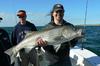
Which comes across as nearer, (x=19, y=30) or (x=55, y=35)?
(x=55, y=35)

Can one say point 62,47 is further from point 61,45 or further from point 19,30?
point 19,30

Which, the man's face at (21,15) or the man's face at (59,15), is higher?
the man's face at (59,15)

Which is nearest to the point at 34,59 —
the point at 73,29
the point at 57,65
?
the point at 57,65

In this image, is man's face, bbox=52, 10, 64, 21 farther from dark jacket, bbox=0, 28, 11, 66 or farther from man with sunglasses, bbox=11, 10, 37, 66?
Result: man with sunglasses, bbox=11, 10, 37, 66

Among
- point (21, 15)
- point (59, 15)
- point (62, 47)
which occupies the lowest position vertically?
point (62, 47)

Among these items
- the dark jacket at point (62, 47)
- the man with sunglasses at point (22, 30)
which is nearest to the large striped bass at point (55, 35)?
the dark jacket at point (62, 47)

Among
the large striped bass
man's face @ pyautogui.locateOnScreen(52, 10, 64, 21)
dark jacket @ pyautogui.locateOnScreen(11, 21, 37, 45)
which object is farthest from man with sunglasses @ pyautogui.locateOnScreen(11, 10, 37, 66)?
man's face @ pyautogui.locateOnScreen(52, 10, 64, 21)

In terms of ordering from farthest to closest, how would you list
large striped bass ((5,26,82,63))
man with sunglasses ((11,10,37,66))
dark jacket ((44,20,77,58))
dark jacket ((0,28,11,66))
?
1. man with sunglasses ((11,10,37,66))
2. dark jacket ((0,28,11,66))
3. dark jacket ((44,20,77,58))
4. large striped bass ((5,26,82,63))

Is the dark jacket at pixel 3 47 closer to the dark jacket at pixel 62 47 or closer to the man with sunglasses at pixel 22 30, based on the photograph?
the dark jacket at pixel 62 47

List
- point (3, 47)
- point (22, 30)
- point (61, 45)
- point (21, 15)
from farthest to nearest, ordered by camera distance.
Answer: point (21, 15) < point (22, 30) < point (3, 47) < point (61, 45)

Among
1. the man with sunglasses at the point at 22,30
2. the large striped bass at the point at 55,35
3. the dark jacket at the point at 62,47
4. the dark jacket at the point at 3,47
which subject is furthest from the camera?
the man with sunglasses at the point at 22,30

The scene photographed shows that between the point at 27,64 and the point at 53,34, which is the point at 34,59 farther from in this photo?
the point at 53,34

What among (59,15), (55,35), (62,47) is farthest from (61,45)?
(59,15)

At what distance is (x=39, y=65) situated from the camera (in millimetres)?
7273
